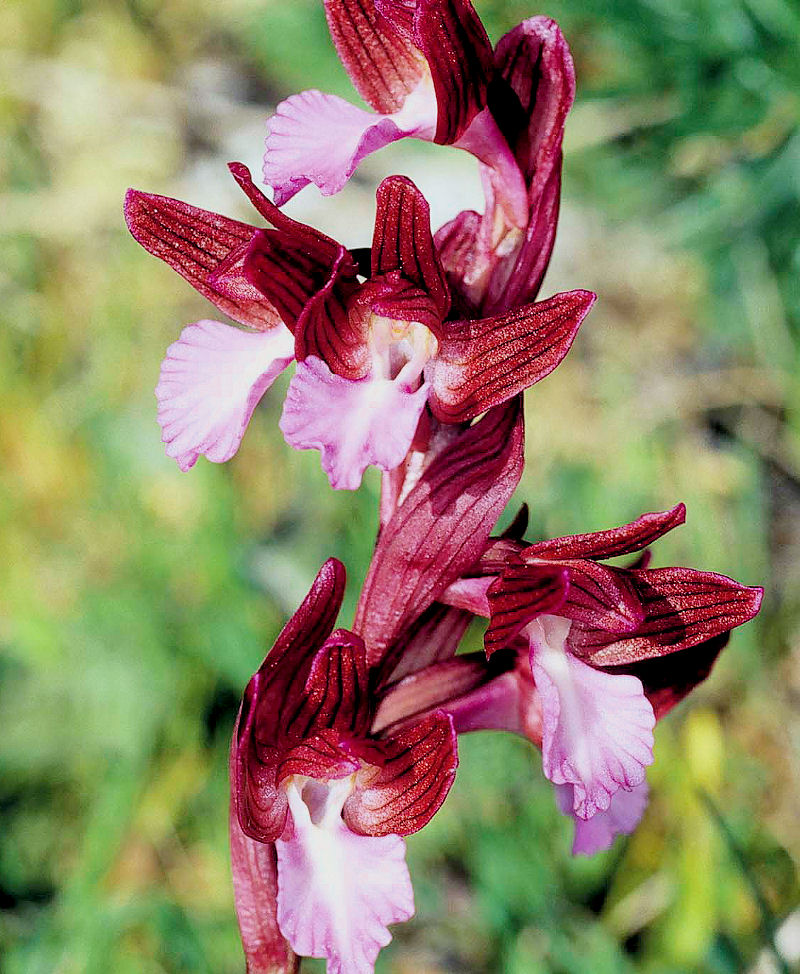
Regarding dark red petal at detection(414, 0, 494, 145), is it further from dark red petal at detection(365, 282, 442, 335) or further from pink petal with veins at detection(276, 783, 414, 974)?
pink petal with veins at detection(276, 783, 414, 974)

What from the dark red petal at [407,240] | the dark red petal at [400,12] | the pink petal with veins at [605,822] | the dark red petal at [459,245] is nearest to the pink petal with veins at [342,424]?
the dark red petal at [407,240]

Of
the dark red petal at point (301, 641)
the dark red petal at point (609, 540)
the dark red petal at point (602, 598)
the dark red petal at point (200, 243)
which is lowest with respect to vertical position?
the dark red petal at point (602, 598)

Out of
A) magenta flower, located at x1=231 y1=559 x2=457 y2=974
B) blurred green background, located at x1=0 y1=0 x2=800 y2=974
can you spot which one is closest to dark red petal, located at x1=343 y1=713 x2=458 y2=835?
magenta flower, located at x1=231 y1=559 x2=457 y2=974

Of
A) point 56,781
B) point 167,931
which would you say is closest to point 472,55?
point 167,931

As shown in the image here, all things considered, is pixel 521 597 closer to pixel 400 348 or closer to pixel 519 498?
pixel 400 348

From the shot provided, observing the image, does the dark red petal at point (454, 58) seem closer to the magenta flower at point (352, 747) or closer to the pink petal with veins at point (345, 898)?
the magenta flower at point (352, 747)
